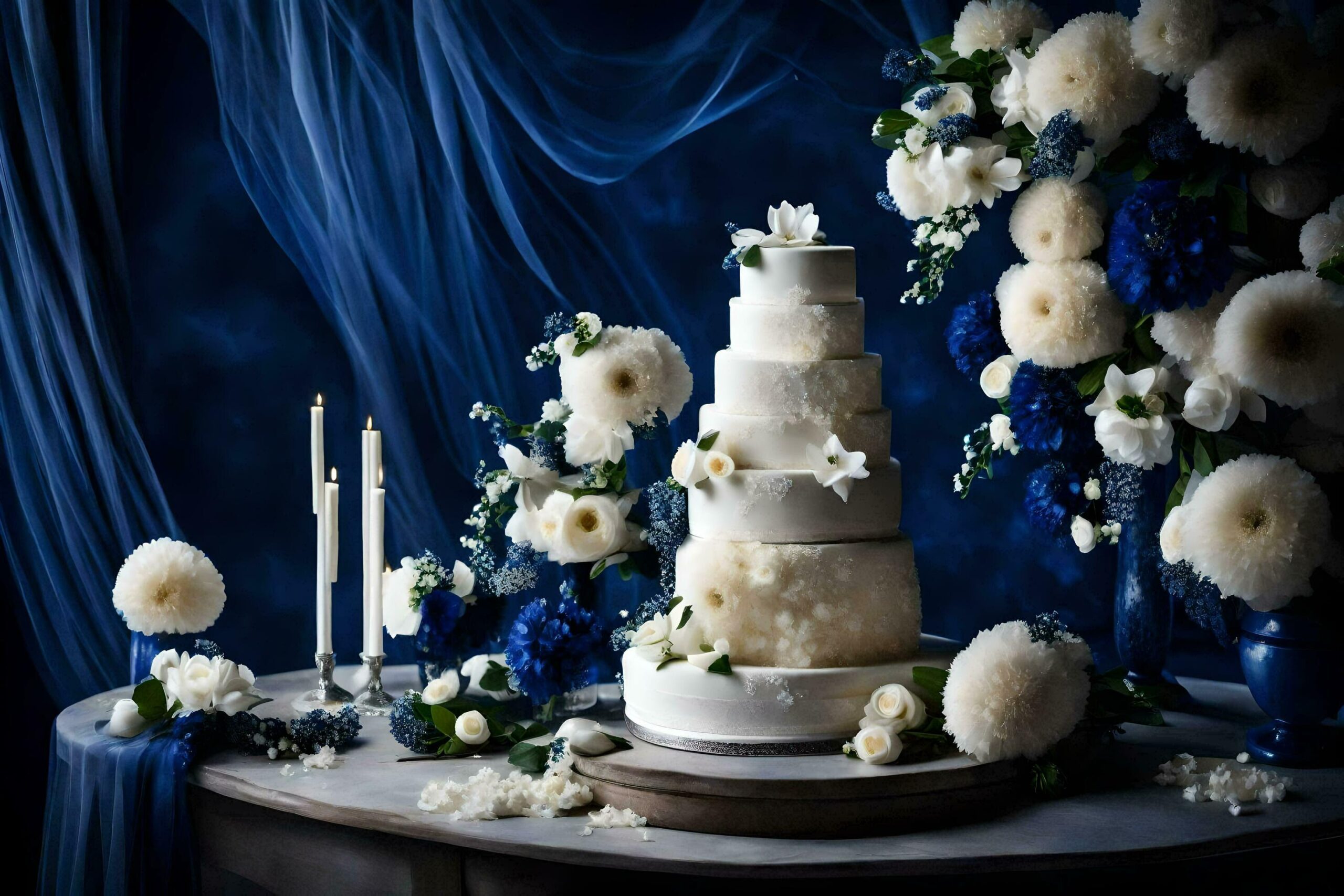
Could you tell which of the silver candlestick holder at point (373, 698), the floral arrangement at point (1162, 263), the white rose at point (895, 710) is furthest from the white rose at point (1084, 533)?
A: the silver candlestick holder at point (373, 698)

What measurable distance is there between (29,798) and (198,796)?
1081mm

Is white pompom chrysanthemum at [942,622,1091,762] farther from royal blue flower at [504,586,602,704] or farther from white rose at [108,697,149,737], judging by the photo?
white rose at [108,697,149,737]

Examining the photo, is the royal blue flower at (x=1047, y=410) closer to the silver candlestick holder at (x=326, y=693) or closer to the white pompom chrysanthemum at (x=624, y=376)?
the white pompom chrysanthemum at (x=624, y=376)

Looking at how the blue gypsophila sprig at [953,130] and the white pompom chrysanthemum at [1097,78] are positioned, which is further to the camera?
the blue gypsophila sprig at [953,130]

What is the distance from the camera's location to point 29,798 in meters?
3.64

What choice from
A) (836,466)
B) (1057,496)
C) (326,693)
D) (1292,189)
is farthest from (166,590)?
(1292,189)

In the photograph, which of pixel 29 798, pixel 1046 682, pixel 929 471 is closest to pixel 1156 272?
pixel 1046 682

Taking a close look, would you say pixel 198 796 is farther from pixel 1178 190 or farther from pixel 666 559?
pixel 1178 190

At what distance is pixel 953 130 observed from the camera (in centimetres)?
284

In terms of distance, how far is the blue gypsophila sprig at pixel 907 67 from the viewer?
2949 millimetres

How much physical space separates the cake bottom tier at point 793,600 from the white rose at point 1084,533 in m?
0.38

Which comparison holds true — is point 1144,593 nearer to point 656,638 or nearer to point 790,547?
point 790,547

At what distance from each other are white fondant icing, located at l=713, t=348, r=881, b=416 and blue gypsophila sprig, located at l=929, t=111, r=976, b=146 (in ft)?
1.38

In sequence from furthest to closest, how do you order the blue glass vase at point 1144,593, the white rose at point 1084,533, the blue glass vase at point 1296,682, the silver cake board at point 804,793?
the blue glass vase at point 1144,593
the white rose at point 1084,533
the blue glass vase at point 1296,682
the silver cake board at point 804,793
